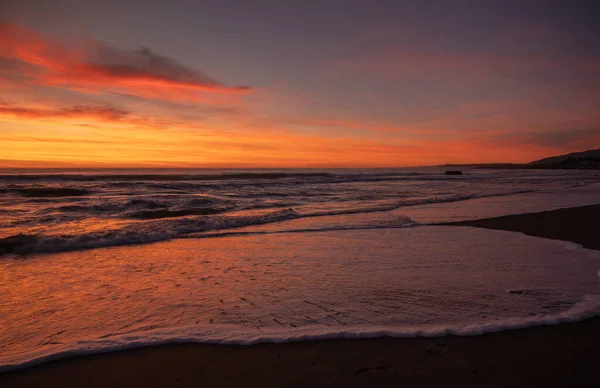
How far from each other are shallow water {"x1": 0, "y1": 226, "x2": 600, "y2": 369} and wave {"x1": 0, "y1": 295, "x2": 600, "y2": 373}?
0.02 meters

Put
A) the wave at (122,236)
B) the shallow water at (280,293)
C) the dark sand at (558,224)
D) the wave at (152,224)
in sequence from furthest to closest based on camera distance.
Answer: the dark sand at (558,224) < the wave at (152,224) < the wave at (122,236) < the shallow water at (280,293)

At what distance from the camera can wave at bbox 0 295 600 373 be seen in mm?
3615

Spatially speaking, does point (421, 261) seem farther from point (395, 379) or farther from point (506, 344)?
point (395, 379)

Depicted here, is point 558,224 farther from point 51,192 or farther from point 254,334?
point 51,192

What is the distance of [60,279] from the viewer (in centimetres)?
600

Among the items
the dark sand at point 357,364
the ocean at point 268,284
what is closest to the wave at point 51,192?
the ocean at point 268,284

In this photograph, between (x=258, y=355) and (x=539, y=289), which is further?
(x=539, y=289)

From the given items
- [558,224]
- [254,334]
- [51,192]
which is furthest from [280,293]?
[51,192]

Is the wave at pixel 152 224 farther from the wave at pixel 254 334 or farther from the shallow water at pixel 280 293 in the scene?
the wave at pixel 254 334

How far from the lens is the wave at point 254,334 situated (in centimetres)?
362

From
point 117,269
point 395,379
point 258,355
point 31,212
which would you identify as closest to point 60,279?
point 117,269

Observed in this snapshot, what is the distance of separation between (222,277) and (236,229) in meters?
5.09

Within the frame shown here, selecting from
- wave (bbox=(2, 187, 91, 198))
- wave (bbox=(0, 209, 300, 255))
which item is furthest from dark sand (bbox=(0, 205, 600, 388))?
wave (bbox=(2, 187, 91, 198))

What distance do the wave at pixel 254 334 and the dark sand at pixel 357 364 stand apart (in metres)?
0.08
